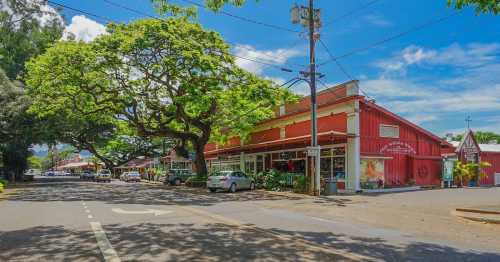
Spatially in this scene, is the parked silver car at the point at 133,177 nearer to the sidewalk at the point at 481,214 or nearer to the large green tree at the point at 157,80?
the large green tree at the point at 157,80

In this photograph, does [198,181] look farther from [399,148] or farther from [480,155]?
[480,155]

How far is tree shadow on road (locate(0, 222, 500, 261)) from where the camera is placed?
26.4 feet

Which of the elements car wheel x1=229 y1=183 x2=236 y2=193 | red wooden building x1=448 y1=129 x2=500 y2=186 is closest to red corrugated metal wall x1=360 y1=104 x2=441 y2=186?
red wooden building x1=448 y1=129 x2=500 y2=186

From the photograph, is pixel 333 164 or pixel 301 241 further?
pixel 333 164

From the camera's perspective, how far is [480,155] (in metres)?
36.4

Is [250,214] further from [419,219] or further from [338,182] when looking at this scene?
[338,182]

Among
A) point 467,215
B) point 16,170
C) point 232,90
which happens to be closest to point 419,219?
point 467,215

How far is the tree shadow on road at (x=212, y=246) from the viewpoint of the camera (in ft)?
26.4

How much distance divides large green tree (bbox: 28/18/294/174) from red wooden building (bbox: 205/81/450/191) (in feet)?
9.56

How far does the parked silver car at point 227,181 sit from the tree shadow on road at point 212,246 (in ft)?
57.4

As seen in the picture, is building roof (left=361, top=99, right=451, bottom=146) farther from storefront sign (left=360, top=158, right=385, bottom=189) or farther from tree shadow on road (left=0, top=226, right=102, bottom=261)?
tree shadow on road (left=0, top=226, right=102, bottom=261)

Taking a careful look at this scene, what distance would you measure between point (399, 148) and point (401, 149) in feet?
0.73

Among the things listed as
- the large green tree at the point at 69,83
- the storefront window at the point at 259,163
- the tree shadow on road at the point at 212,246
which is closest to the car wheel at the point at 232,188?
the storefront window at the point at 259,163

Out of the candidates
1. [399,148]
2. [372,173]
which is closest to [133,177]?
[372,173]
